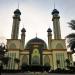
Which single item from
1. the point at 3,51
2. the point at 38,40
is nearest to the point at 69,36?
the point at 3,51

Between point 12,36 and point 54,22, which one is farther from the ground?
A: point 54,22

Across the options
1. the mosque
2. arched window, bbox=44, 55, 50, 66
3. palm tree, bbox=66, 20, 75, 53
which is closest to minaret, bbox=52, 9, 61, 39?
the mosque

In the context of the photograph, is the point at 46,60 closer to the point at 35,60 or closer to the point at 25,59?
the point at 35,60

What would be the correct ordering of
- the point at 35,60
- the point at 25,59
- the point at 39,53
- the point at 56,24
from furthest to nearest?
the point at 56,24 → the point at 25,59 → the point at 39,53 → the point at 35,60

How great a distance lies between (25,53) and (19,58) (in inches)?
105

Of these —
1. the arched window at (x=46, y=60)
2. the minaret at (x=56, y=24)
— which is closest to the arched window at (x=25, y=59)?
the arched window at (x=46, y=60)

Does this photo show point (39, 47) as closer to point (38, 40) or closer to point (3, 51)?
point (38, 40)

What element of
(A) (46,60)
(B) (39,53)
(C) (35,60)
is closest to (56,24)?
(B) (39,53)

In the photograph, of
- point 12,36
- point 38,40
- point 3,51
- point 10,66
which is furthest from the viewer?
point 38,40

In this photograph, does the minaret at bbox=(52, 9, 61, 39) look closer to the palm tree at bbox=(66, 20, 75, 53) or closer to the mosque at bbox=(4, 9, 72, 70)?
the mosque at bbox=(4, 9, 72, 70)

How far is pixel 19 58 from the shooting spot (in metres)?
56.6

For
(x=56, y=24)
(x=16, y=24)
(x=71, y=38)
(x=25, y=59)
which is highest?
(x=16, y=24)

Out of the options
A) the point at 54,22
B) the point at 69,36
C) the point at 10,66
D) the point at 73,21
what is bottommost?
the point at 10,66

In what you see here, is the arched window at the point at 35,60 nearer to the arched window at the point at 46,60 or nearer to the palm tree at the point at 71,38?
the arched window at the point at 46,60
